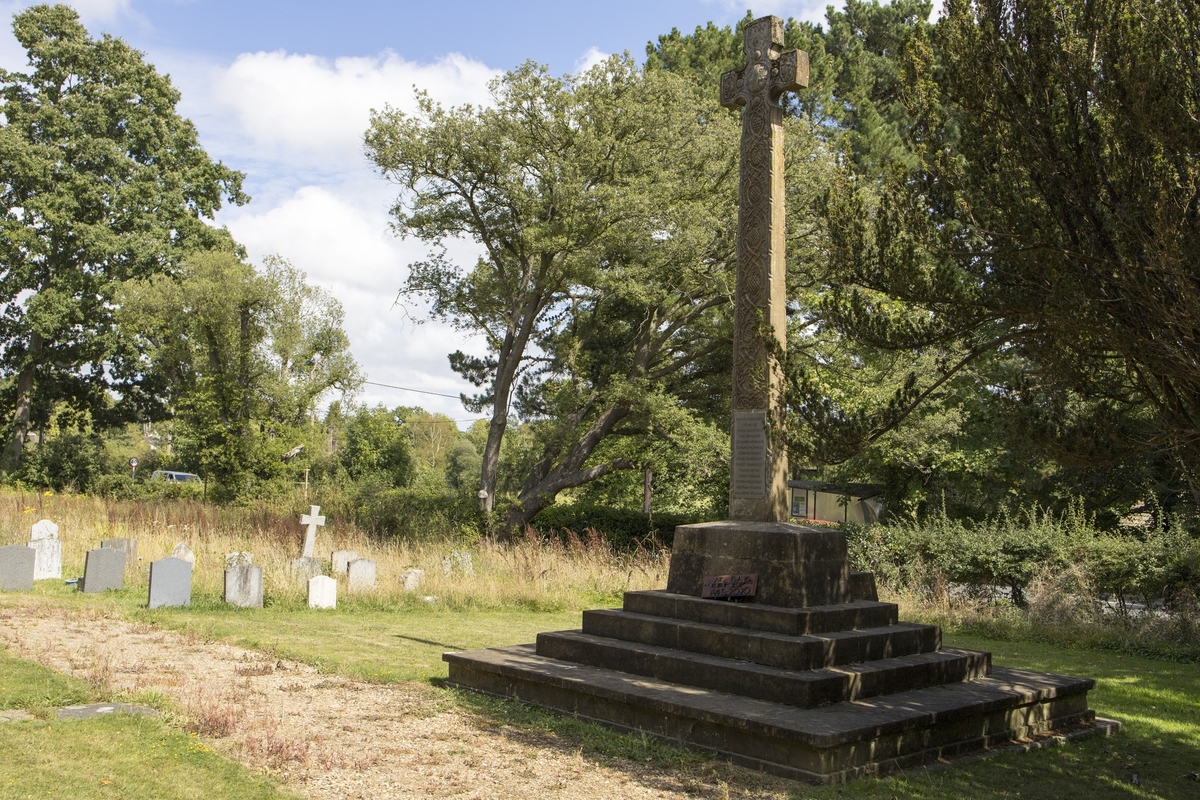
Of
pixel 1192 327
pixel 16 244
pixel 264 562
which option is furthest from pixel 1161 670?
pixel 16 244

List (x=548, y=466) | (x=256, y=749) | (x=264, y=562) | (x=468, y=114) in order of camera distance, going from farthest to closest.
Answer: (x=548, y=466), (x=468, y=114), (x=264, y=562), (x=256, y=749)

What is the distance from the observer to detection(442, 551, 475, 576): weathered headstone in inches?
626

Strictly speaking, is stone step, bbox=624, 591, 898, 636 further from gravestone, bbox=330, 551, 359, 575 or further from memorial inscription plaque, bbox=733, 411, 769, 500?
gravestone, bbox=330, 551, 359, 575

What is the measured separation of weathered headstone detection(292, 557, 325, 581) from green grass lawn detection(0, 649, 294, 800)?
298 inches

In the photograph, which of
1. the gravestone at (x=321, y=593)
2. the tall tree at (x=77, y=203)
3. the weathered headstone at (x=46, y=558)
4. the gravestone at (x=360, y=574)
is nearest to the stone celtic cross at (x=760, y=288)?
the gravestone at (x=321, y=593)

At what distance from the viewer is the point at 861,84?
1182 inches

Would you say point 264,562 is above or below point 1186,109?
below

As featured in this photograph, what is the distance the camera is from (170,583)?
12828mm

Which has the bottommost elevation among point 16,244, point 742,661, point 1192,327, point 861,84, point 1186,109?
point 742,661

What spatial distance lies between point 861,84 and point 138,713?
93.7 feet

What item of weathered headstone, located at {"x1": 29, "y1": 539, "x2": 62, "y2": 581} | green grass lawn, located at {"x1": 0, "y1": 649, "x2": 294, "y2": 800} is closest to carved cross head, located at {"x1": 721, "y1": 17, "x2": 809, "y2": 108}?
green grass lawn, located at {"x1": 0, "y1": 649, "x2": 294, "y2": 800}

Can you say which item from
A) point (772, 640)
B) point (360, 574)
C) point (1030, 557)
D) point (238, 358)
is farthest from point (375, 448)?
point (772, 640)

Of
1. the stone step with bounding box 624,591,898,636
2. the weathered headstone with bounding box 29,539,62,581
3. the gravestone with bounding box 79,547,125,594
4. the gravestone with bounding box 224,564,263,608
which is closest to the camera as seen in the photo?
the stone step with bounding box 624,591,898,636

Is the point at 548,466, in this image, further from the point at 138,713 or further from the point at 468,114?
the point at 138,713
